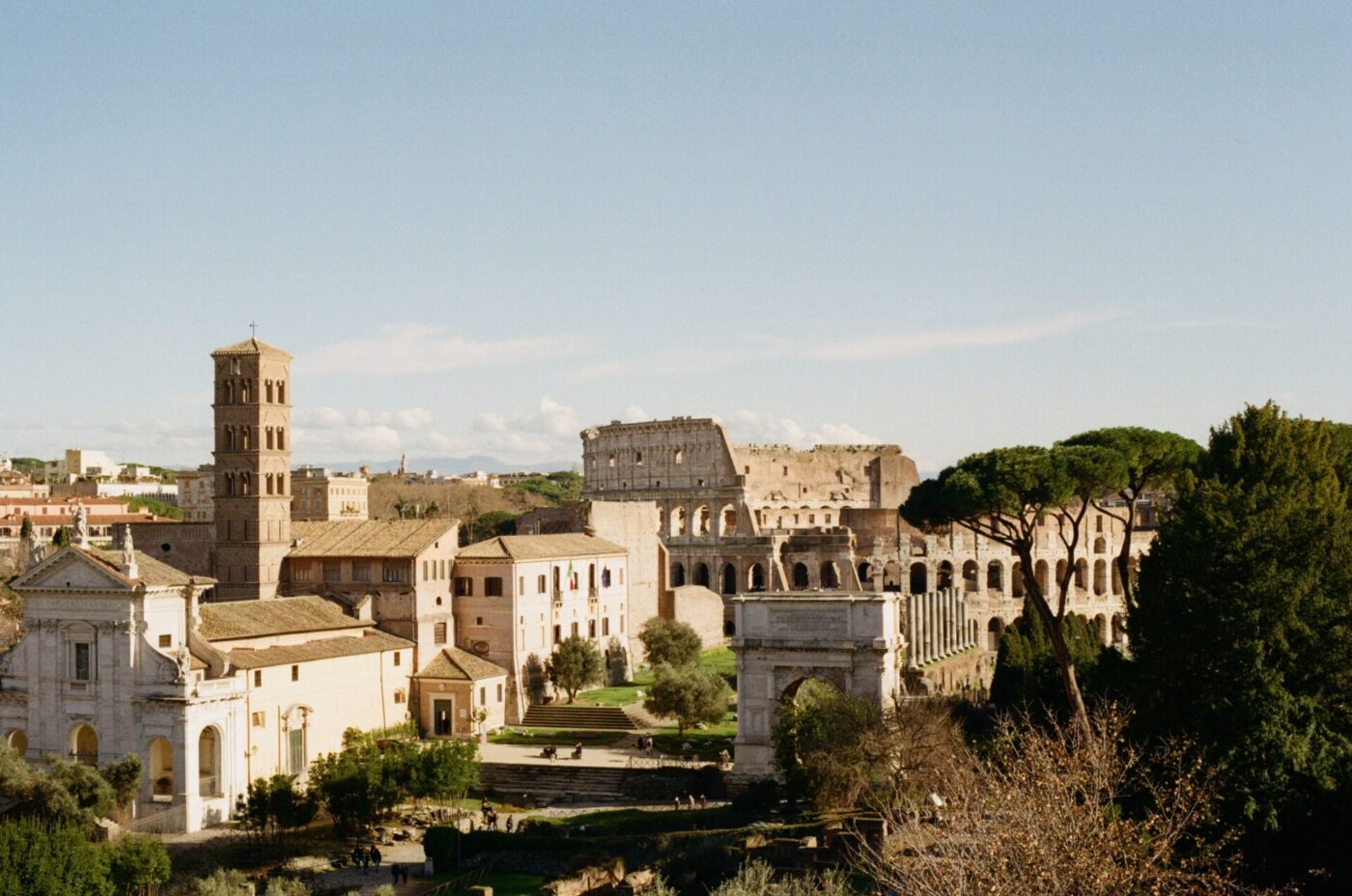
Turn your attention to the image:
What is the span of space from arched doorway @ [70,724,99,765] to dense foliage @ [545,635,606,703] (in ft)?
45.9

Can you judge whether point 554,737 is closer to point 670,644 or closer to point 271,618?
point 271,618

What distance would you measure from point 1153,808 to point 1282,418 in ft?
36.1

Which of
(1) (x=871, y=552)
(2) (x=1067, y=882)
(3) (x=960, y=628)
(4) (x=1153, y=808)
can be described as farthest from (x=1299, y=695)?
(1) (x=871, y=552)

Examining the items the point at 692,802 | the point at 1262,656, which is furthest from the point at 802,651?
the point at 1262,656

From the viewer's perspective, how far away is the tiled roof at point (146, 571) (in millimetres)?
36719

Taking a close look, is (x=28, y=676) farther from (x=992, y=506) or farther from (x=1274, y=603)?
(x=1274, y=603)

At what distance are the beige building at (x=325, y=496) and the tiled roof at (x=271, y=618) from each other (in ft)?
201

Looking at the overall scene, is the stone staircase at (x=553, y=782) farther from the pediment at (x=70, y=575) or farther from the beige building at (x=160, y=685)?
the pediment at (x=70, y=575)

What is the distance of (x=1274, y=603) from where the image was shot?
2564 cm

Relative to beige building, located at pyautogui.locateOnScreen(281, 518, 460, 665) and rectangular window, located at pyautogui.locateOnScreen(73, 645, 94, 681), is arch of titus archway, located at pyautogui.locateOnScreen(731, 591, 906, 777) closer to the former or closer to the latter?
beige building, located at pyautogui.locateOnScreen(281, 518, 460, 665)

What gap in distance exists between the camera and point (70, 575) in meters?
37.3

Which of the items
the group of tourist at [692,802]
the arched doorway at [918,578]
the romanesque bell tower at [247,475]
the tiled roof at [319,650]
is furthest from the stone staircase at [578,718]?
the arched doorway at [918,578]

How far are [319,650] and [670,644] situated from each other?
15419mm

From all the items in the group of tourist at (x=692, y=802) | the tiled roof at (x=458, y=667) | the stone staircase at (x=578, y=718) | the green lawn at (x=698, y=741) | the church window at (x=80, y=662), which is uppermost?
the church window at (x=80, y=662)
